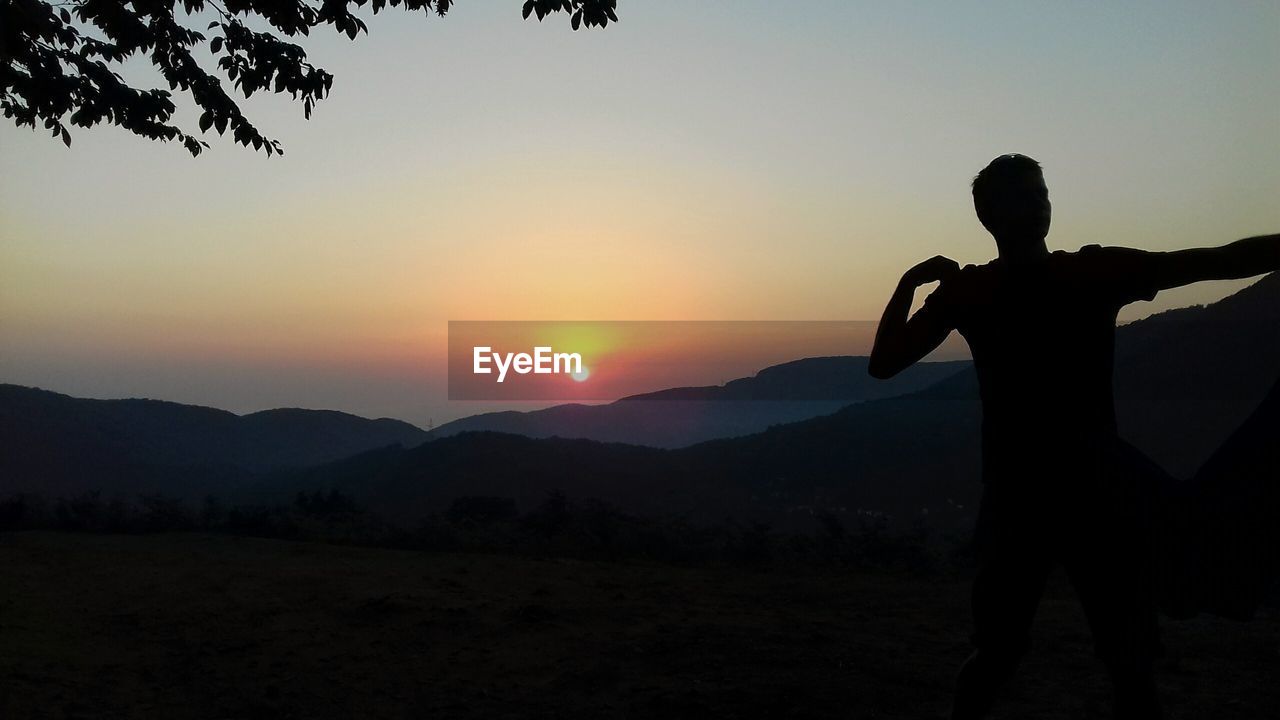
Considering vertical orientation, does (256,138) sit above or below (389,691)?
above

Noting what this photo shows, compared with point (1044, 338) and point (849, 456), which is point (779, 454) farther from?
point (1044, 338)

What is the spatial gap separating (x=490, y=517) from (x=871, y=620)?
11.3 m

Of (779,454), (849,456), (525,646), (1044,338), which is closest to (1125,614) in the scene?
(1044,338)

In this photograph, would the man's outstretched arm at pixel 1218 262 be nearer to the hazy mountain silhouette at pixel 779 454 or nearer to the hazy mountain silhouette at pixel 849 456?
the hazy mountain silhouette at pixel 779 454

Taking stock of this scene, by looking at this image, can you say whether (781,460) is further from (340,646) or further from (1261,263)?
(1261,263)

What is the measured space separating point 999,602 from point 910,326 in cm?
90

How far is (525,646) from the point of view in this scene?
630 cm

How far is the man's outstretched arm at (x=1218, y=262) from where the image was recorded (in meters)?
2.34

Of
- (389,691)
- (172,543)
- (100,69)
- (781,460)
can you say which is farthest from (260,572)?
(781,460)

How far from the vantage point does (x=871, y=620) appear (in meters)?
7.16

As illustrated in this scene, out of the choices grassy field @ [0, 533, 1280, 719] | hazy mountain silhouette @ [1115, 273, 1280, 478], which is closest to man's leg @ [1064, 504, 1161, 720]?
grassy field @ [0, 533, 1280, 719]

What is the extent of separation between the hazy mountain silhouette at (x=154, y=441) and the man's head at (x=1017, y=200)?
1917 inches

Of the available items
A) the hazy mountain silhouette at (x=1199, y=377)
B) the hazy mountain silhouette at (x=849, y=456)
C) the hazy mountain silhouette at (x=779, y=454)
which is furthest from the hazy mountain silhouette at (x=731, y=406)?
the hazy mountain silhouette at (x=1199, y=377)

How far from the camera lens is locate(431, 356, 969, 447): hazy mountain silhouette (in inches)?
2842
